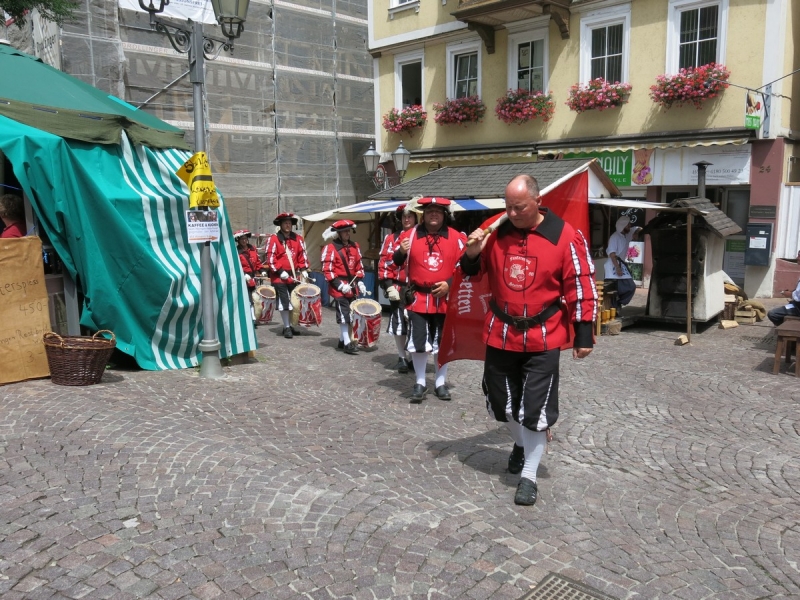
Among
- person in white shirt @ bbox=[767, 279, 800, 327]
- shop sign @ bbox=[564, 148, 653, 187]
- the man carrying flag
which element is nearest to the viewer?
the man carrying flag

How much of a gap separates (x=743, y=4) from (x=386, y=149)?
34.5 ft

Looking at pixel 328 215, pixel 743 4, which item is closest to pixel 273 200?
pixel 328 215

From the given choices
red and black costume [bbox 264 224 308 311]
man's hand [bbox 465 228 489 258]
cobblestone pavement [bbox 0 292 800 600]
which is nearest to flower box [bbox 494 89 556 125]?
red and black costume [bbox 264 224 308 311]

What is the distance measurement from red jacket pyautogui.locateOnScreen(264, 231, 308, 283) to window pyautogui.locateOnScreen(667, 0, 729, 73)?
9.37 m

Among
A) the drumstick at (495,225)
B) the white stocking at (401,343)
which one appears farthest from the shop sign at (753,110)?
the drumstick at (495,225)

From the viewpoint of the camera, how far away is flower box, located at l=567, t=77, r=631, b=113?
1594cm

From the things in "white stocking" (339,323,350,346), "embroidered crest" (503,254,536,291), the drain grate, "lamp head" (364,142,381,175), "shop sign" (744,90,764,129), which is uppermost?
"shop sign" (744,90,764,129)

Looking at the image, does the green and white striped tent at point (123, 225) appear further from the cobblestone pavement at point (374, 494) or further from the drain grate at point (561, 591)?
the drain grate at point (561, 591)

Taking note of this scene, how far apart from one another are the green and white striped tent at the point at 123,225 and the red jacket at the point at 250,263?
2756 mm

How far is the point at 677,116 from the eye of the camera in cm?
1523

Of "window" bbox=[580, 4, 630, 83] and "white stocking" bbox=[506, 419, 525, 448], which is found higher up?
"window" bbox=[580, 4, 630, 83]

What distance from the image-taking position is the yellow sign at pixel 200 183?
23.3ft

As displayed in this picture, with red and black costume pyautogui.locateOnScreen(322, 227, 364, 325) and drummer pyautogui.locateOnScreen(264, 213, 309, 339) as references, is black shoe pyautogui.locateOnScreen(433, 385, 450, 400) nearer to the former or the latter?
red and black costume pyautogui.locateOnScreen(322, 227, 364, 325)

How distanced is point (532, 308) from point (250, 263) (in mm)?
7839
